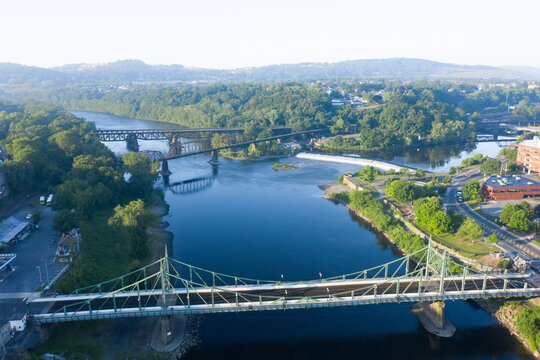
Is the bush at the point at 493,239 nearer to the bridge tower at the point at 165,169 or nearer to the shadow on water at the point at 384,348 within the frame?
the shadow on water at the point at 384,348

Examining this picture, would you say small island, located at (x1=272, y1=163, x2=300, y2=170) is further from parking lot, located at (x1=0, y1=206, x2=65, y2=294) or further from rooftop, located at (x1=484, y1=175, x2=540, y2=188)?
parking lot, located at (x1=0, y1=206, x2=65, y2=294)

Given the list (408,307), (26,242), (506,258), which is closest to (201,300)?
(408,307)

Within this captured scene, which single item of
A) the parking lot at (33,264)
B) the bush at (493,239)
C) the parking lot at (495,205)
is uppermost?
the parking lot at (33,264)

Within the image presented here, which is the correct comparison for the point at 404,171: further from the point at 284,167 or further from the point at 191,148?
the point at 191,148

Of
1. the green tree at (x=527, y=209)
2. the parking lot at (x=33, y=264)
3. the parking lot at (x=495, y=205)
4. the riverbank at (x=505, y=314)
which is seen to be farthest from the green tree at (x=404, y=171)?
the parking lot at (x=33, y=264)

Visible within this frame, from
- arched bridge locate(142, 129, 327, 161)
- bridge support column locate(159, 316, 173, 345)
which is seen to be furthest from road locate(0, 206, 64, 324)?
arched bridge locate(142, 129, 327, 161)

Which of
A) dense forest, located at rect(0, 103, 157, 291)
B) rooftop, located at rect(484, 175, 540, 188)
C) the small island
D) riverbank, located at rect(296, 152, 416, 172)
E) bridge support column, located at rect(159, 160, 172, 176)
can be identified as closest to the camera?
dense forest, located at rect(0, 103, 157, 291)
